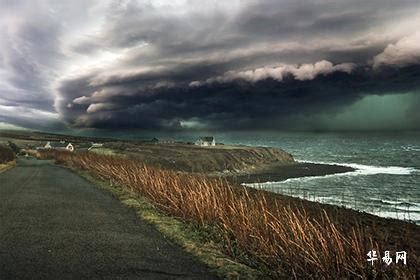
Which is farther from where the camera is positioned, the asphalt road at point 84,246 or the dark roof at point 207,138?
the dark roof at point 207,138

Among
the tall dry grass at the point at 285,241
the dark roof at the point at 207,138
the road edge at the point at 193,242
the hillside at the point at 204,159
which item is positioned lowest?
the hillside at the point at 204,159

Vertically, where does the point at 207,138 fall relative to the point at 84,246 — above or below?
above

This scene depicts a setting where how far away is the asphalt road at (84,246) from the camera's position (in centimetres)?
841

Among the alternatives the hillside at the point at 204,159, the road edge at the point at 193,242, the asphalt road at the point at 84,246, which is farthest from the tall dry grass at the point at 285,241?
the hillside at the point at 204,159

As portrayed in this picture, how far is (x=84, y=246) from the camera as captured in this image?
416 inches

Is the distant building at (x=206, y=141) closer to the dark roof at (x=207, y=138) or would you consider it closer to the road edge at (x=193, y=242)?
the dark roof at (x=207, y=138)

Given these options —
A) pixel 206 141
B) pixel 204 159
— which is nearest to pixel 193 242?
pixel 204 159

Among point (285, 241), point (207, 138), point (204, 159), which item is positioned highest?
point (207, 138)

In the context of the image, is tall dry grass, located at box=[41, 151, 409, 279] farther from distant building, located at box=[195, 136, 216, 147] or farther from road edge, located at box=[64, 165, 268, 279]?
distant building, located at box=[195, 136, 216, 147]

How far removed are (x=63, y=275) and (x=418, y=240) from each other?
16.2 metres

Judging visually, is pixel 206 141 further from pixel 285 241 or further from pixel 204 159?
pixel 285 241

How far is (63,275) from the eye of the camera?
8.13 meters

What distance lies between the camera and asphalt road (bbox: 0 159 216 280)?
331 inches

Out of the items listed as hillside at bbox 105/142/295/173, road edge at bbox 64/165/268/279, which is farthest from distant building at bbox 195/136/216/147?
road edge at bbox 64/165/268/279
